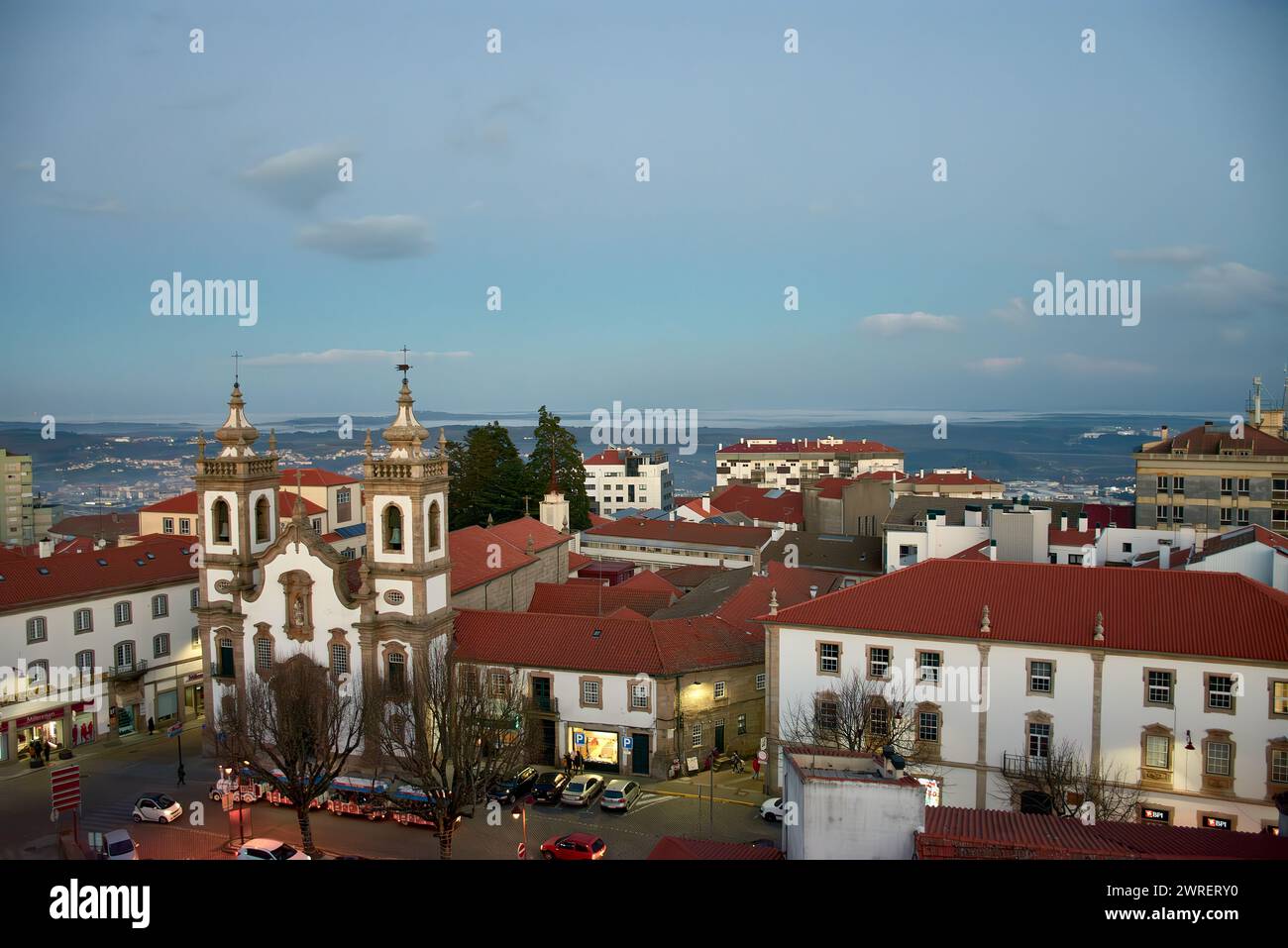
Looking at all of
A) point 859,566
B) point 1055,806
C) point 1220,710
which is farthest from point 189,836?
point 859,566

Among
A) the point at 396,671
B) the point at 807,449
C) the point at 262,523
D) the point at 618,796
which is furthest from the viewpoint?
Answer: the point at 807,449

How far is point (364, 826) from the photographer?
98.3 feet

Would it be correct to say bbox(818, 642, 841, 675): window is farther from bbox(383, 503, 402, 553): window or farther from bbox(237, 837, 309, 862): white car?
bbox(237, 837, 309, 862): white car

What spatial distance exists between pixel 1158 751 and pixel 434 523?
24858 millimetres

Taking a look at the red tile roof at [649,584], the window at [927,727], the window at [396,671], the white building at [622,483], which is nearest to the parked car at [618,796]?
the window at [396,671]

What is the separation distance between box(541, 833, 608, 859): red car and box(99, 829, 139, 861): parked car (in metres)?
11.4

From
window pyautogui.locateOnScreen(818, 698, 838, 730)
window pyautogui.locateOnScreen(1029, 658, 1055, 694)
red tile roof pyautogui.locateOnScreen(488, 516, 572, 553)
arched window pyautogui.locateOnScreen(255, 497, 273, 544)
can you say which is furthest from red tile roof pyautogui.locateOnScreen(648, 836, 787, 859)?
red tile roof pyautogui.locateOnScreen(488, 516, 572, 553)

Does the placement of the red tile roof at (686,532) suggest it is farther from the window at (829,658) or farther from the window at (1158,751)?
the window at (1158,751)

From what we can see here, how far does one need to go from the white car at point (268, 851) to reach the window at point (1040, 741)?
21521mm

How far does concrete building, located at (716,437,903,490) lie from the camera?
500 ft

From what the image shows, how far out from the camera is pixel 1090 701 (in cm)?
2798

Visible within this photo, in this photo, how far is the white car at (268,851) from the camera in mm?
25594

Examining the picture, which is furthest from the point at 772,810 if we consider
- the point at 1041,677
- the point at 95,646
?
the point at 95,646

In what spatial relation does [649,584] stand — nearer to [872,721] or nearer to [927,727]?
[872,721]
